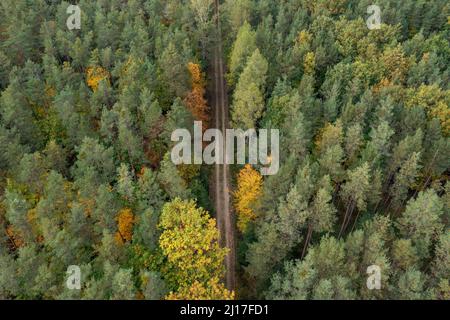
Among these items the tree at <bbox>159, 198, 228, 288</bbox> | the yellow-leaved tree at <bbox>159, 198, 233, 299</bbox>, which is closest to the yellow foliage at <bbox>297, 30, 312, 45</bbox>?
the yellow-leaved tree at <bbox>159, 198, 233, 299</bbox>

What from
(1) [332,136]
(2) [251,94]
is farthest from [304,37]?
(1) [332,136]

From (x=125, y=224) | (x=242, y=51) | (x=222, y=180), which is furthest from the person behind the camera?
(x=242, y=51)

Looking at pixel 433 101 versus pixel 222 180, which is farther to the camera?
pixel 222 180

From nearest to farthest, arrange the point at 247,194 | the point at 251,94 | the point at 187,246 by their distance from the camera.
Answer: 1. the point at 187,246
2. the point at 247,194
3. the point at 251,94

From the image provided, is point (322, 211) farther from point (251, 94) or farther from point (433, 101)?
point (433, 101)

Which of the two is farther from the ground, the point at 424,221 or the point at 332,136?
the point at 332,136

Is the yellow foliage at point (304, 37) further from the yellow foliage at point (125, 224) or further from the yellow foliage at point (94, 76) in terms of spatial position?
the yellow foliage at point (125, 224)

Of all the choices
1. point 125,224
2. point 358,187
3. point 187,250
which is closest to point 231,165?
point 125,224

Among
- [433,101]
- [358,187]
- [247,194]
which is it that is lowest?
[247,194]
